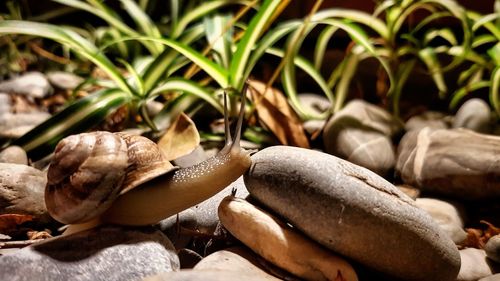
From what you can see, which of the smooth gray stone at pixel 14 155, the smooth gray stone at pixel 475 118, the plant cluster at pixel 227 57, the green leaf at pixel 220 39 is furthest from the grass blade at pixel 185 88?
the smooth gray stone at pixel 475 118

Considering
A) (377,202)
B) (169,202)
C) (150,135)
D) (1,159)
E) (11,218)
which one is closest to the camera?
(377,202)

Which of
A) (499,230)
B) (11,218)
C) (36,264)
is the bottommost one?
(499,230)

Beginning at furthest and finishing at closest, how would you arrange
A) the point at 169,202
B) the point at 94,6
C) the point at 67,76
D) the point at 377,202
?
the point at 67,76
the point at 94,6
the point at 169,202
the point at 377,202

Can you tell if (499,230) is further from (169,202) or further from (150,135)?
(150,135)

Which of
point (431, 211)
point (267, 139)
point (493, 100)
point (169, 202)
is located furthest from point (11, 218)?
point (493, 100)

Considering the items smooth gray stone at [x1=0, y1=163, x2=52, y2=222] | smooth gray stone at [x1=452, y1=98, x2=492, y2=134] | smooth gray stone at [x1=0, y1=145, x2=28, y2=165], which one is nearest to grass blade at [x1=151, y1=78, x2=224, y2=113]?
smooth gray stone at [x1=0, y1=145, x2=28, y2=165]

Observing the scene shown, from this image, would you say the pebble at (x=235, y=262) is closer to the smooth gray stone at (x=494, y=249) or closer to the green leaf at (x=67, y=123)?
the smooth gray stone at (x=494, y=249)
